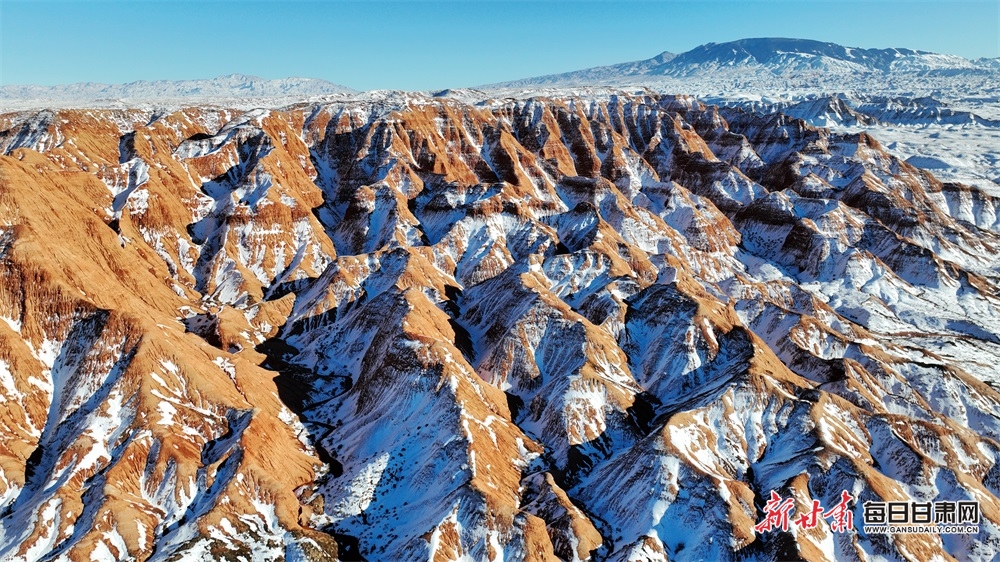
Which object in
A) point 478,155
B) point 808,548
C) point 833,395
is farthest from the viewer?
point 478,155

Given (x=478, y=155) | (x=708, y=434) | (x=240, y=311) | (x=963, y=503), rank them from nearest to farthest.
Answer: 1. (x=963, y=503)
2. (x=708, y=434)
3. (x=240, y=311)
4. (x=478, y=155)

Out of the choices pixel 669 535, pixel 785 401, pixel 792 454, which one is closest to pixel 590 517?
pixel 669 535

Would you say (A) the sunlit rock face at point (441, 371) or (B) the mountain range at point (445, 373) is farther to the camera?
(A) the sunlit rock face at point (441, 371)

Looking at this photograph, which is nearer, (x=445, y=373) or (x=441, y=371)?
(x=445, y=373)

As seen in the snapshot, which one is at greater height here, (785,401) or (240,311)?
(240,311)

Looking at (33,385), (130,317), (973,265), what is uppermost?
(130,317)

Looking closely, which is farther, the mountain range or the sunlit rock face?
the sunlit rock face

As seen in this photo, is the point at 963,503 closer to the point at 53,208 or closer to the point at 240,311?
the point at 240,311

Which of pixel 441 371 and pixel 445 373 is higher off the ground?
pixel 441 371
